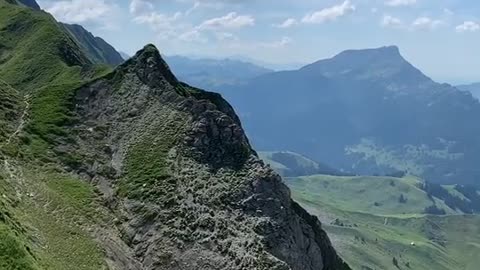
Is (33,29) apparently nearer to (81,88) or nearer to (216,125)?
(81,88)

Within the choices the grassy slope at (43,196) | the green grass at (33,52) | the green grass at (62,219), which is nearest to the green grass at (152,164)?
the green grass at (62,219)

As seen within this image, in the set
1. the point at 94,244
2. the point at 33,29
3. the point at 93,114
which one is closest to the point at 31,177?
the point at 94,244

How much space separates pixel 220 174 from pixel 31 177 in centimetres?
2769

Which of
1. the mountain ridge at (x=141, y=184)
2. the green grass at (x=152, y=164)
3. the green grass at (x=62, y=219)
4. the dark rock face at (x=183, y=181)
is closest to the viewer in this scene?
the green grass at (x=62, y=219)

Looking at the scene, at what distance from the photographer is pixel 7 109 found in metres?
104

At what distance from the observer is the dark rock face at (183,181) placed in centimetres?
8406

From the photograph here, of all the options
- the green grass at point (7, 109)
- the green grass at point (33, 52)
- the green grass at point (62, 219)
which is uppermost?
the green grass at point (33, 52)

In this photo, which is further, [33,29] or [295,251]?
[33,29]

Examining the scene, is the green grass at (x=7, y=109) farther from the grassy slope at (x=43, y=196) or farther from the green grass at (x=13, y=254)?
the green grass at (x=13, y=254)

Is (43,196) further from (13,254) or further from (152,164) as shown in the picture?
(13,254)

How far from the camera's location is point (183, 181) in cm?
9262

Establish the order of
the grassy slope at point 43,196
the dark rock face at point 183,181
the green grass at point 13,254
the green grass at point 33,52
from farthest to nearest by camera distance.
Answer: the green grass at point 33,52 < the dark rock face at point 183,181 < the grassy slope at point 43,196 < the green grass at point 13,254

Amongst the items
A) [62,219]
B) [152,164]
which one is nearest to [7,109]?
[152,164]

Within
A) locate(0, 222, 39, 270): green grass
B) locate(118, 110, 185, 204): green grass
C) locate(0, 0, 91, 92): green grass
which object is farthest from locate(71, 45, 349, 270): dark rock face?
locate(0, 0, 91, 92): green grass
